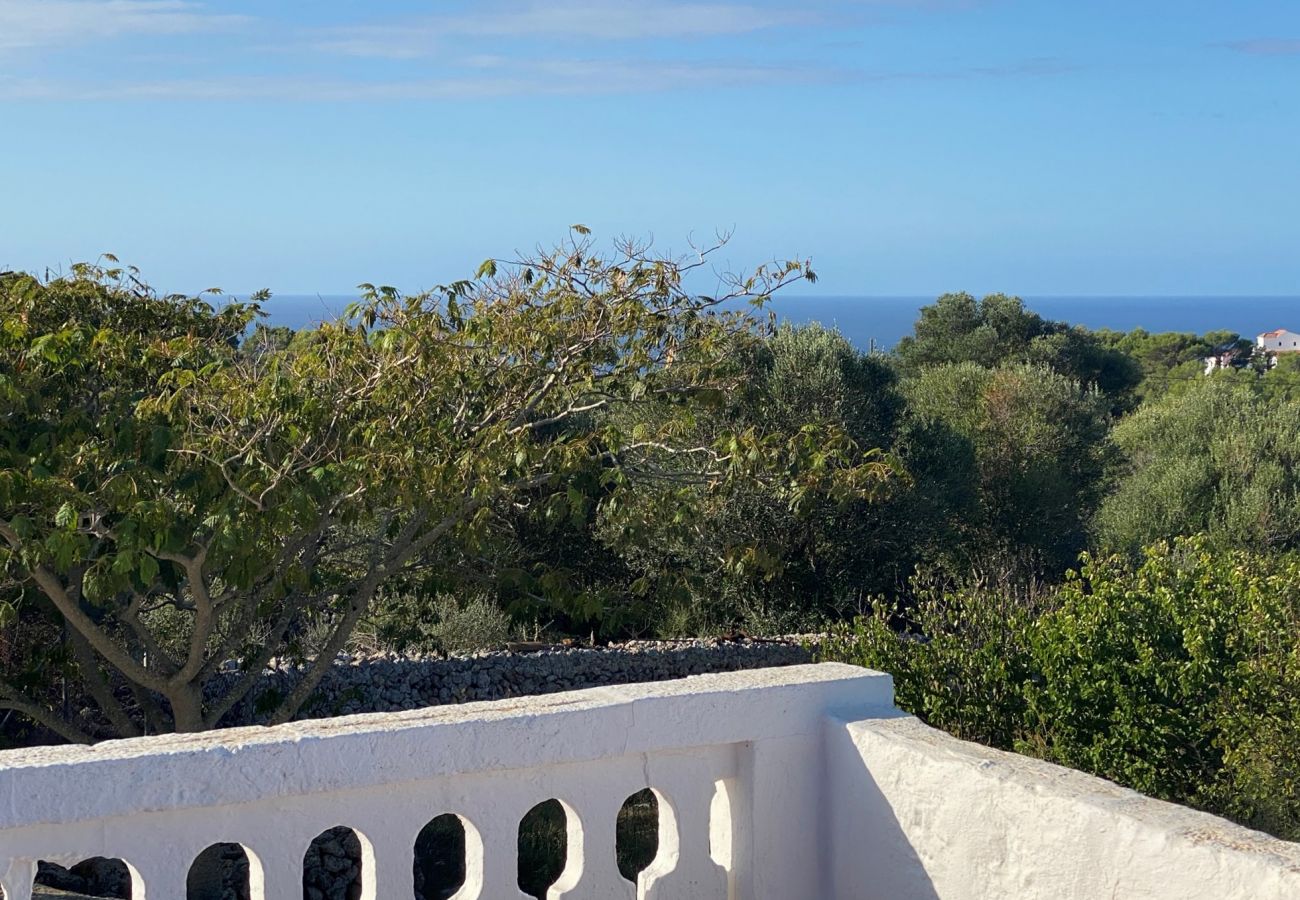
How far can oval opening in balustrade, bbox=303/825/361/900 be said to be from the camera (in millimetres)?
7273

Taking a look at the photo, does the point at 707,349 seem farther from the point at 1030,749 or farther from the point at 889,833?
the point at 889,833

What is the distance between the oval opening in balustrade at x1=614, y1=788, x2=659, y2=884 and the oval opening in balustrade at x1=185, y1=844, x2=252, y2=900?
81.6 inches

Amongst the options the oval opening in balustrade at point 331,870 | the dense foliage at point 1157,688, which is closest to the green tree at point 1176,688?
the dense foliage at point 1157,688

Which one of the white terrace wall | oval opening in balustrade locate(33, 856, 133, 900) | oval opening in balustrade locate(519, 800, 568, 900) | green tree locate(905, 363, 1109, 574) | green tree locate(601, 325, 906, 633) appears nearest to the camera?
the white terrace wall

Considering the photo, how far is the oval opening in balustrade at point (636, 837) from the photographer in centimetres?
740

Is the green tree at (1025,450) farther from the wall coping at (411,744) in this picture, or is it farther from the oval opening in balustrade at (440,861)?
the wall coping at (411,744)

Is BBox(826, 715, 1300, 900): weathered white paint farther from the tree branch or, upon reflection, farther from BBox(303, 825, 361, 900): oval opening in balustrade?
the tree branch

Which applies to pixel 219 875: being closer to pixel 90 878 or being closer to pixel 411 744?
pixel 90 878

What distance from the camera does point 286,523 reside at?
5.84m

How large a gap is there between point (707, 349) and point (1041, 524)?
9.73m

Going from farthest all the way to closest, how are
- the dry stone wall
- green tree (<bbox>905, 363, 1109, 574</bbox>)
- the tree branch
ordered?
green tree (<bbox>905, 363, 1109, 574</bbox>), the dry stone wall, the tree branch

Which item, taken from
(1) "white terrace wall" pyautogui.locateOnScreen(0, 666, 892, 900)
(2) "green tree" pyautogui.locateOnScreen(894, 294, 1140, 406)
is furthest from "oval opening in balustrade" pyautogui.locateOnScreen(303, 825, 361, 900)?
(2) "green tree" pyautogui.locateOnScreen(894, 294, 1140, 406)

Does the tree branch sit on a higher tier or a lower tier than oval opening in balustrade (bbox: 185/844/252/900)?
higher

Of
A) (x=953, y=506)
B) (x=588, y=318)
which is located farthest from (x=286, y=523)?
(x=953, y=506)
